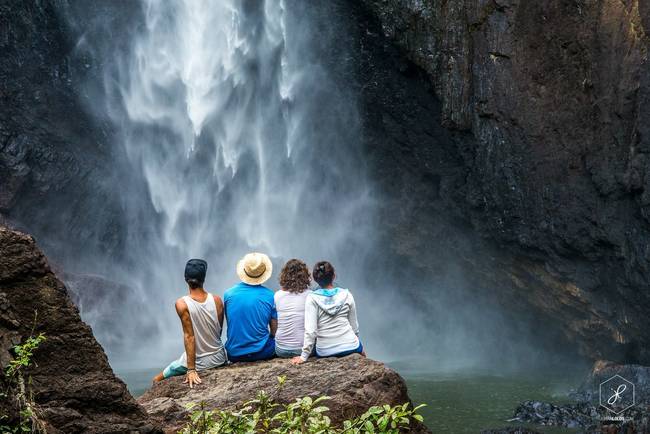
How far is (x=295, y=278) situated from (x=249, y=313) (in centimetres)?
54

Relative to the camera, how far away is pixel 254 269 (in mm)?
6836

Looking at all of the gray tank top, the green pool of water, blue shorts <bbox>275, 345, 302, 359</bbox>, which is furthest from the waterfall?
the gray tank top

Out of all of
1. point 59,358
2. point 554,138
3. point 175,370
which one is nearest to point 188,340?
point 175,370

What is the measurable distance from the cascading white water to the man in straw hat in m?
15.6

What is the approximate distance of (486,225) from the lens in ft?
54.4

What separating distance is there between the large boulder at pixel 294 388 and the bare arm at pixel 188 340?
9cm

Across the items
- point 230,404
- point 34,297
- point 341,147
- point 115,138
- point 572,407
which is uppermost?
point 115,138

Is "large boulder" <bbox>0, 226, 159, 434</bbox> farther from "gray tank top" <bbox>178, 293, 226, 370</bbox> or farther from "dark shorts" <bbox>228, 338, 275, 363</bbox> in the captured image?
"dark shorts" <bbox>228, 338, 275, 363</bbox>

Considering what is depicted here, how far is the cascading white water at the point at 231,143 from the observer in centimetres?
Answer: 2289

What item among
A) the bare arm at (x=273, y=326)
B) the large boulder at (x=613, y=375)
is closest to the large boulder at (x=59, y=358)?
the bare arm at (x=273, y=326)

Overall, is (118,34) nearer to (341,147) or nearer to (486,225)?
(341,147)

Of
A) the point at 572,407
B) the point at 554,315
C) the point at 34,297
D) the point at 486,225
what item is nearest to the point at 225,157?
the point at 486,225

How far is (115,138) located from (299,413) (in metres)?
22.1

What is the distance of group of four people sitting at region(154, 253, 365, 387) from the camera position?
6512 mm
